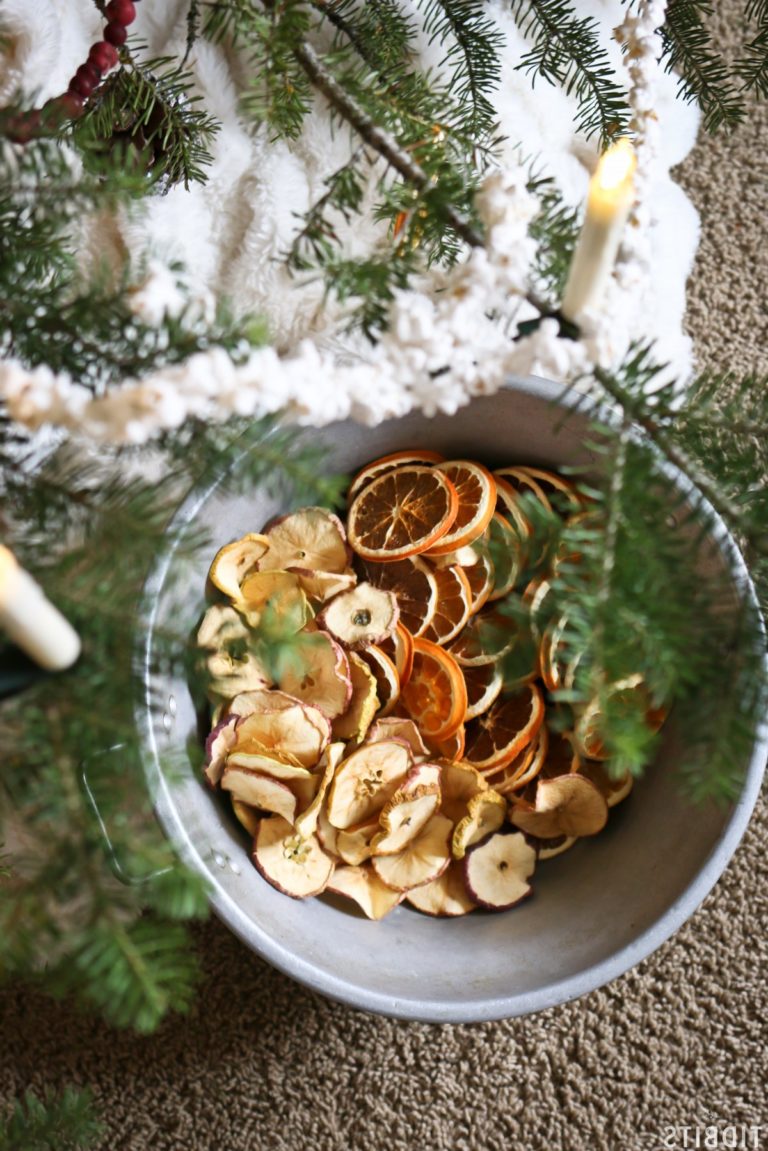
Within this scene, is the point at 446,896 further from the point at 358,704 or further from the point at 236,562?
the point at 236,562

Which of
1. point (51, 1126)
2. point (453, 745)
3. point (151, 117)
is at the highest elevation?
point (151, 117)

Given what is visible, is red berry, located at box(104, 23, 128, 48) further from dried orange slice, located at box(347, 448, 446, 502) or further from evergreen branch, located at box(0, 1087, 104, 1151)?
evergreen branch, located at box(0, 1087, 104, 1151)

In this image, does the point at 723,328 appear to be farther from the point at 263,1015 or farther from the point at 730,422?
the point at 263,1015

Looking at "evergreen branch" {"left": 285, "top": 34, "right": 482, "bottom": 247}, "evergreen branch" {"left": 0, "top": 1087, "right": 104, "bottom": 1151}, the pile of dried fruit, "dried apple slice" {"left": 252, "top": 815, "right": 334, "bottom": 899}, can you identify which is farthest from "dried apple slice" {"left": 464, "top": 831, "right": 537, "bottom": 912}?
"evergreen branch" {"left": 285, "top": 34, "right": 482, "bottom": 247}

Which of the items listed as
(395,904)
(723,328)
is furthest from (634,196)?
(723,328)

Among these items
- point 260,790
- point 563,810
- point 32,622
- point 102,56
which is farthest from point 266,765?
point 102,56

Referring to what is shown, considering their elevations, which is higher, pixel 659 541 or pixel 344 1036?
pixel 659 541
